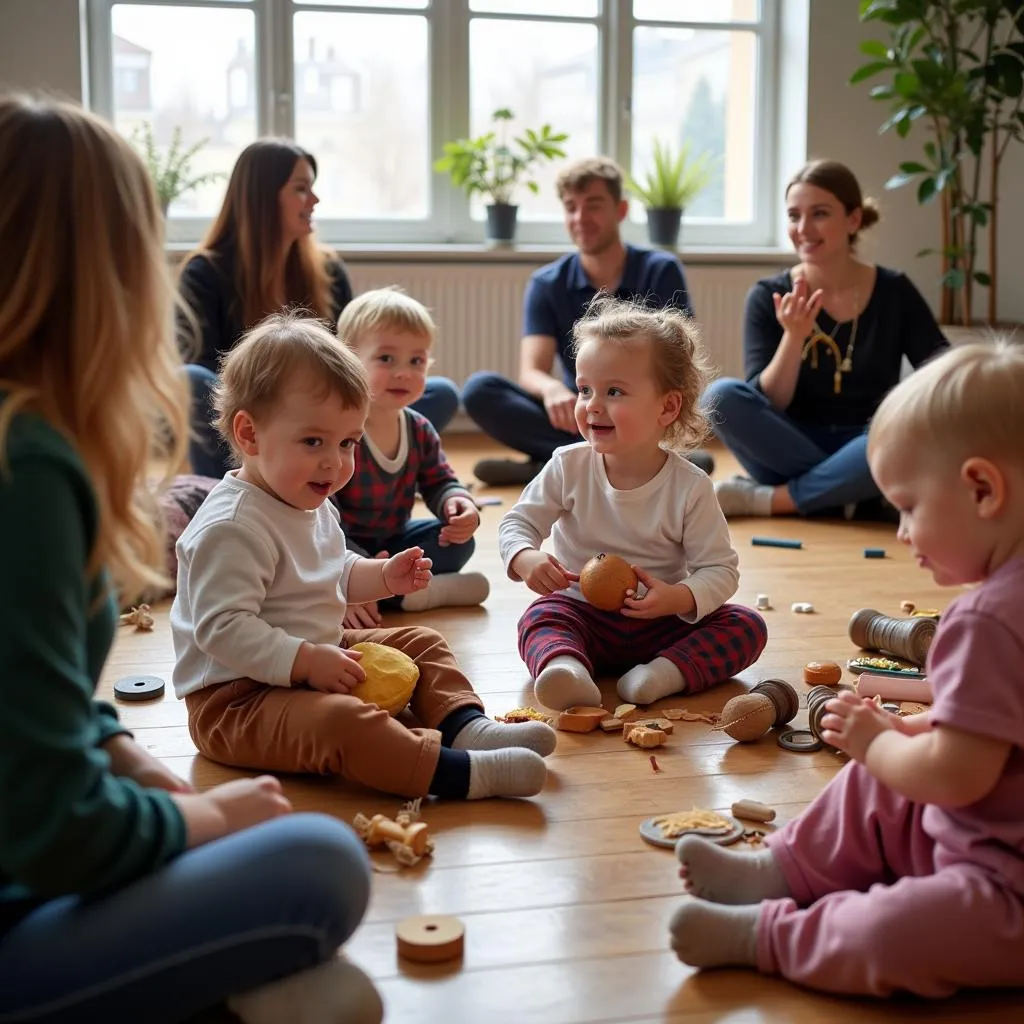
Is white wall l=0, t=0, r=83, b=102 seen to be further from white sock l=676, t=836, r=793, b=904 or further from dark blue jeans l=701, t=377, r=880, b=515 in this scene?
white sock l=676, t=836, r=793, b=904

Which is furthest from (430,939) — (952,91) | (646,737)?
(952,91)

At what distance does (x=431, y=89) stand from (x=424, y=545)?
9.54ft

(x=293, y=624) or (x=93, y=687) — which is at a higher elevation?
(x=93, y=687)

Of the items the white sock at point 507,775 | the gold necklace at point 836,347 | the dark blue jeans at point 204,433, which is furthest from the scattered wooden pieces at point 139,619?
the gold necklace at point 836,347

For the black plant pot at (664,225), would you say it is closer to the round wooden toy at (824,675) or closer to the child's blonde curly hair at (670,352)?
the child's blonde curly hair at (670,352)

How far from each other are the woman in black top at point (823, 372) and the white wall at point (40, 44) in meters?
2.58

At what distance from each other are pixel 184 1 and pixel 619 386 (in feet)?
11.3

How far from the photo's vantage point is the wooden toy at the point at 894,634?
2256 millimetres

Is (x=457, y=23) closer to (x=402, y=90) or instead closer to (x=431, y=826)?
(x=402, y=90)

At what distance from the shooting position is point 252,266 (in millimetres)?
3393

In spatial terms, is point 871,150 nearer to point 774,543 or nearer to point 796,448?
point 796,448

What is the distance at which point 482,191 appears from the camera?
16.6 feet

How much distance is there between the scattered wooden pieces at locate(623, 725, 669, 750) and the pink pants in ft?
1.69

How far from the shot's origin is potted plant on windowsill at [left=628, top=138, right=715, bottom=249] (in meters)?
5.16
